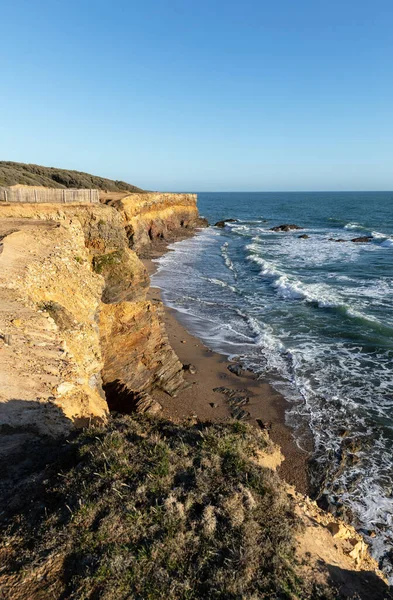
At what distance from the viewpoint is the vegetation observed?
40.2 m

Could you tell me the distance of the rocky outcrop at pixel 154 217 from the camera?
3762 centimetres

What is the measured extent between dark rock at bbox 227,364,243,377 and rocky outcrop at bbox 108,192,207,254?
2210 centimetres

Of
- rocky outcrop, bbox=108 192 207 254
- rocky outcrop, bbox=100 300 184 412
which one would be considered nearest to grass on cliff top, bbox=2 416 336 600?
rocky outcrop, bbox=100 300 184 412

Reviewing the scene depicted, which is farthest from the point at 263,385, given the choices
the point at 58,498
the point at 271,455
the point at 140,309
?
the point at 58,498

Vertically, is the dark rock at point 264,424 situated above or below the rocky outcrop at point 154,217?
below

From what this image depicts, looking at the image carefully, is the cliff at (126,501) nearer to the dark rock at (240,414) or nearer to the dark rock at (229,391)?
the dark rock at (240,414)

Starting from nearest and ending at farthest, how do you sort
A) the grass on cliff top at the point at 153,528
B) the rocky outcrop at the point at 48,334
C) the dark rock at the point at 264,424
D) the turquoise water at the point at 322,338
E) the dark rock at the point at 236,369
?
the grass on cliff top at the point at 153,528 < the rocky outcrop at the point at 48,334 < the turquoise water at the point at 322,338 < the dark rock at the point at 264,424 < the dark rock at the point at 236,369

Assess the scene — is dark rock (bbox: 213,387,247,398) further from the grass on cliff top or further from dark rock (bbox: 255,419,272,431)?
the grass on cliff top

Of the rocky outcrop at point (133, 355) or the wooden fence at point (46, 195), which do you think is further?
the wooden fence at point (46, 195)

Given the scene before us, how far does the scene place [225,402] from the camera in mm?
13836

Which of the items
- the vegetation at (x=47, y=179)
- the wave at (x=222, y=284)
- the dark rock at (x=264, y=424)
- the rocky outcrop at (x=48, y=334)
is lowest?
the dark rock at (x=264, y=424)

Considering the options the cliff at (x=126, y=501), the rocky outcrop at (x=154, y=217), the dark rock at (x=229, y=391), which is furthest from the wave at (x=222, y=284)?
the cliff at (x=126, y=501)

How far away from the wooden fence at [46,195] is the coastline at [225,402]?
28.1 ft

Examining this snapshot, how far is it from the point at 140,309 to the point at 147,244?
1207 inches
